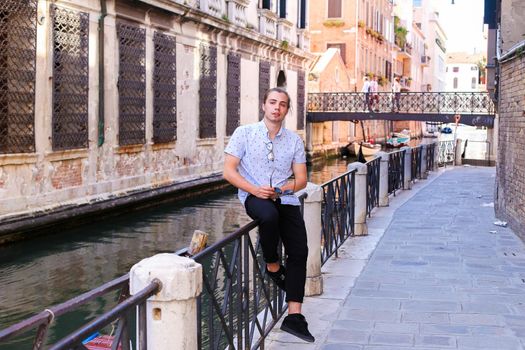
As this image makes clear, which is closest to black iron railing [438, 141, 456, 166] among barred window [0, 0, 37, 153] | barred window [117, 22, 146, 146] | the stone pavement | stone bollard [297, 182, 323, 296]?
barred window [117, 22, 146, 146]

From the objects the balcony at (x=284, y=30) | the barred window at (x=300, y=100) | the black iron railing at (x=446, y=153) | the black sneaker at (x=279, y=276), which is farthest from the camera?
the barred window at (x=300, y=100)

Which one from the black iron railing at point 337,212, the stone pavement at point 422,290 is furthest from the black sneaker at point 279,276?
the black iron railing at point 337,212

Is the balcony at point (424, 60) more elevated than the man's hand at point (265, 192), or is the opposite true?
the balcony at point (424, 60)

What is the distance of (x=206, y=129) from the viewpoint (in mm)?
19531

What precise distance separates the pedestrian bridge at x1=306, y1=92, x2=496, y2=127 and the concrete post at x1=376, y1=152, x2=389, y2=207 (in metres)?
16.8

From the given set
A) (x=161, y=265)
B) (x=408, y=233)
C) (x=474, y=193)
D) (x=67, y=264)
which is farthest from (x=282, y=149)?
(x=474, y=193)

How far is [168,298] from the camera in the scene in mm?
2863

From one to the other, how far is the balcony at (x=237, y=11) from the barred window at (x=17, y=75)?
939 centimetres

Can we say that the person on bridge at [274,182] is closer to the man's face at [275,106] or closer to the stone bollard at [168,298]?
the man's face at [275,106]

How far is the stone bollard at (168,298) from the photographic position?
2850mm

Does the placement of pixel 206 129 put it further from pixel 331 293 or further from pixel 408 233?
pixel 331 293

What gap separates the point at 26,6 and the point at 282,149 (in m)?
8.42

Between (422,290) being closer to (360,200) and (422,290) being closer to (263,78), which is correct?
(360,200)

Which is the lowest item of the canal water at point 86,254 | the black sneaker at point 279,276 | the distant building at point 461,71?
the canal water at point 86,254
